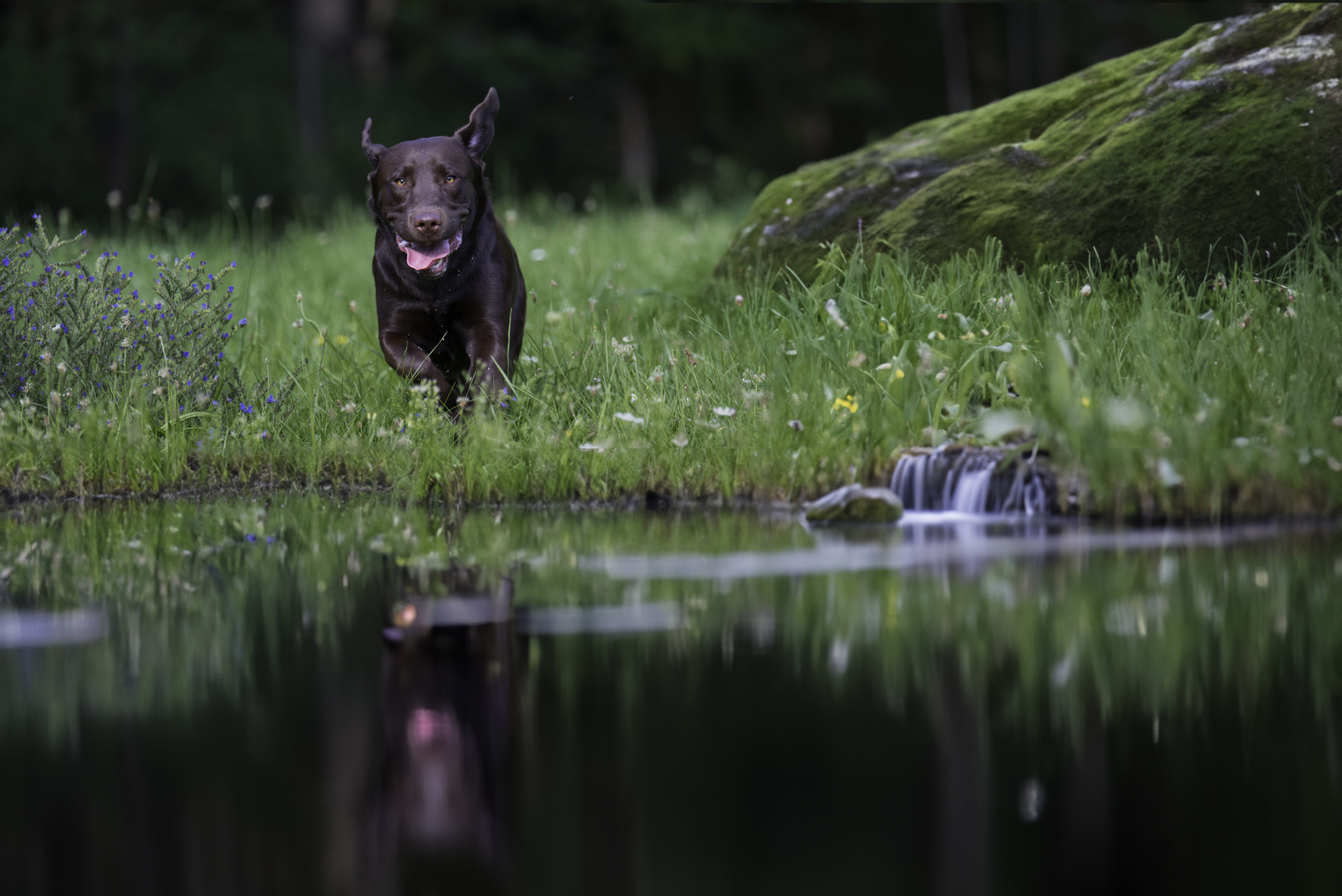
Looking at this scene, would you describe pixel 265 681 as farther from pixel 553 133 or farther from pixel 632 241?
pixel 553 133

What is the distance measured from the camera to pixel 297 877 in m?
2.04

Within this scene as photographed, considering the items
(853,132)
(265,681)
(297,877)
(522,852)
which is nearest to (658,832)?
(522,852)

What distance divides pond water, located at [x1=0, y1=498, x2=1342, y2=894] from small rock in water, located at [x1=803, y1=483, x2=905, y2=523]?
521mm

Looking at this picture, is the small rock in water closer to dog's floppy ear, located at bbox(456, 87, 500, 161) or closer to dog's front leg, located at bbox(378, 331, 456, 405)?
dog's front leg, located at bbox(378, 331, 456, 405)

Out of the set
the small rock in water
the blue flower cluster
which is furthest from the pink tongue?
the small rock in water

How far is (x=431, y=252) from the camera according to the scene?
5.49 metres

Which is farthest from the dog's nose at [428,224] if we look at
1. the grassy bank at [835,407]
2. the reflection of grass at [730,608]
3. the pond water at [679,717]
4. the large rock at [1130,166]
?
the large rock at [1130,166]

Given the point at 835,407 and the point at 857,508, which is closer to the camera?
the point at 857,508

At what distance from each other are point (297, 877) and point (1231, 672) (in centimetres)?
191

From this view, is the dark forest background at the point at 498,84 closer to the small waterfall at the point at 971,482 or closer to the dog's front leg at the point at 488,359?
the dog's front leg at the point at 488,359

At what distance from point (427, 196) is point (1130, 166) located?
3.58m

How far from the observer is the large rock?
259 inches

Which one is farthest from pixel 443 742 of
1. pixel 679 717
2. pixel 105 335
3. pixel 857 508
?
pixel 105 335

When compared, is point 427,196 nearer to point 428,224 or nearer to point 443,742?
point 428,224
